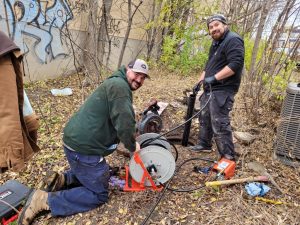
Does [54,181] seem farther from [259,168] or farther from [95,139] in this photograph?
[259,168]

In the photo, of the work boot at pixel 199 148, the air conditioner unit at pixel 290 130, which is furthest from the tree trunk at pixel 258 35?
the work boot at pixel 199 148

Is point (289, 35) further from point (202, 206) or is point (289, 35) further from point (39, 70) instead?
point (39, 70)

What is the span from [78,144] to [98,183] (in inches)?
19.9

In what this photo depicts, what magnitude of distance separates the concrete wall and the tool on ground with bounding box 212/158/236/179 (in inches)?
220

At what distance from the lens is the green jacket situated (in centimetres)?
306

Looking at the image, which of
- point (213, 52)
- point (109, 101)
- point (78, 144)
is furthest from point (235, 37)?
point (78, 144)

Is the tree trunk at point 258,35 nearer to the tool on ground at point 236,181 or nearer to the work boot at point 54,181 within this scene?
the tool on ground at point 236,181

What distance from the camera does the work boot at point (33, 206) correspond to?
3.16 meters

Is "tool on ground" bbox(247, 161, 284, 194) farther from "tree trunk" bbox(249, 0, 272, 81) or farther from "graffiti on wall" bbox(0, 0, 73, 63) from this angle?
"graffiti on wall" bbox(0, 0, 73, 63)

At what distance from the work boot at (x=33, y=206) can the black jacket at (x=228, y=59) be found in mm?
2621

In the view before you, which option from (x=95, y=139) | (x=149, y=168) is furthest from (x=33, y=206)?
(x=149, y=168)

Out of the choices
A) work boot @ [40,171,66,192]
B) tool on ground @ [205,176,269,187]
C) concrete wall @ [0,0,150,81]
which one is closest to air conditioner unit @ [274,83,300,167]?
tool on ground @ [205,176,269,187]

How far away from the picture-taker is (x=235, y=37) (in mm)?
3805

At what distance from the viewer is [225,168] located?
3.64 metres
